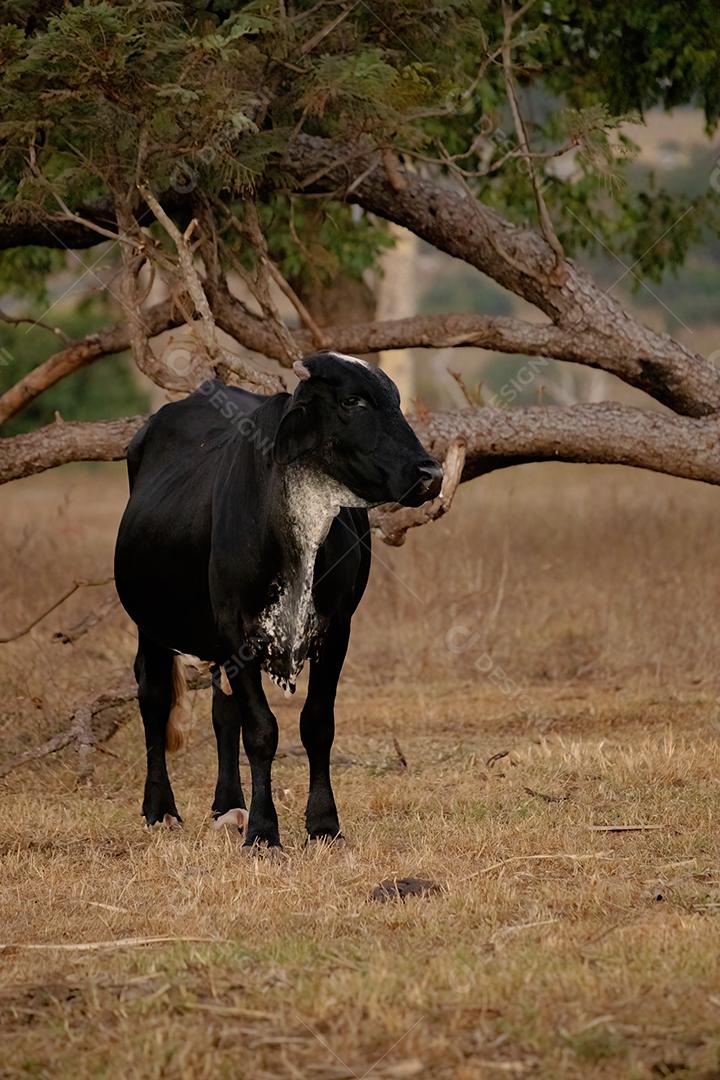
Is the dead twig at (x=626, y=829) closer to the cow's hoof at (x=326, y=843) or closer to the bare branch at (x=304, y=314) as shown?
the cow's hoof at (x=326, y=843)

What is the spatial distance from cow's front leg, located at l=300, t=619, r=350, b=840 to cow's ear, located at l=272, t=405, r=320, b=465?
766mm

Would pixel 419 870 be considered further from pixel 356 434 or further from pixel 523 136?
pixel 523 136

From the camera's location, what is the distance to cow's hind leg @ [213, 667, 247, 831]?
24.7ft

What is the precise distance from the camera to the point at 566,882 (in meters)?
6.04

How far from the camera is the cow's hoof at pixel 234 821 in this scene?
7.43 metres

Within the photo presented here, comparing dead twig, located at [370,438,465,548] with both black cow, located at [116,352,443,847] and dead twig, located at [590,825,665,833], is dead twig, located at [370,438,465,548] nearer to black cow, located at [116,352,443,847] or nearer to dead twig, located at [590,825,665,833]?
black cow, located at [116,352,443,847]

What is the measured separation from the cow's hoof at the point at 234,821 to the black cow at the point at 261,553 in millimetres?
13

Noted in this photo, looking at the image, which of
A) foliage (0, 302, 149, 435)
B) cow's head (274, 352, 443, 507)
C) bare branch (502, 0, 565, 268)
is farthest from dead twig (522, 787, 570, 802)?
foliage (0, 302, 149, 435)

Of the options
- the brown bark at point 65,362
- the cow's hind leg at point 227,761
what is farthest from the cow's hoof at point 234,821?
the brown bark at point 65,362

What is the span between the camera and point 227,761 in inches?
307

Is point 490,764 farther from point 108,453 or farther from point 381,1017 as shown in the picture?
point 381,1017

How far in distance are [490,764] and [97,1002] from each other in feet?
Answer: 14.0

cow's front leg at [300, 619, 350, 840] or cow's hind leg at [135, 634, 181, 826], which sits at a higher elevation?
cow's front leg at [300, 619, 350, 840]

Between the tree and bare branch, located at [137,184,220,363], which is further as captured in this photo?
bare branch, located at [137,184,220,363]
